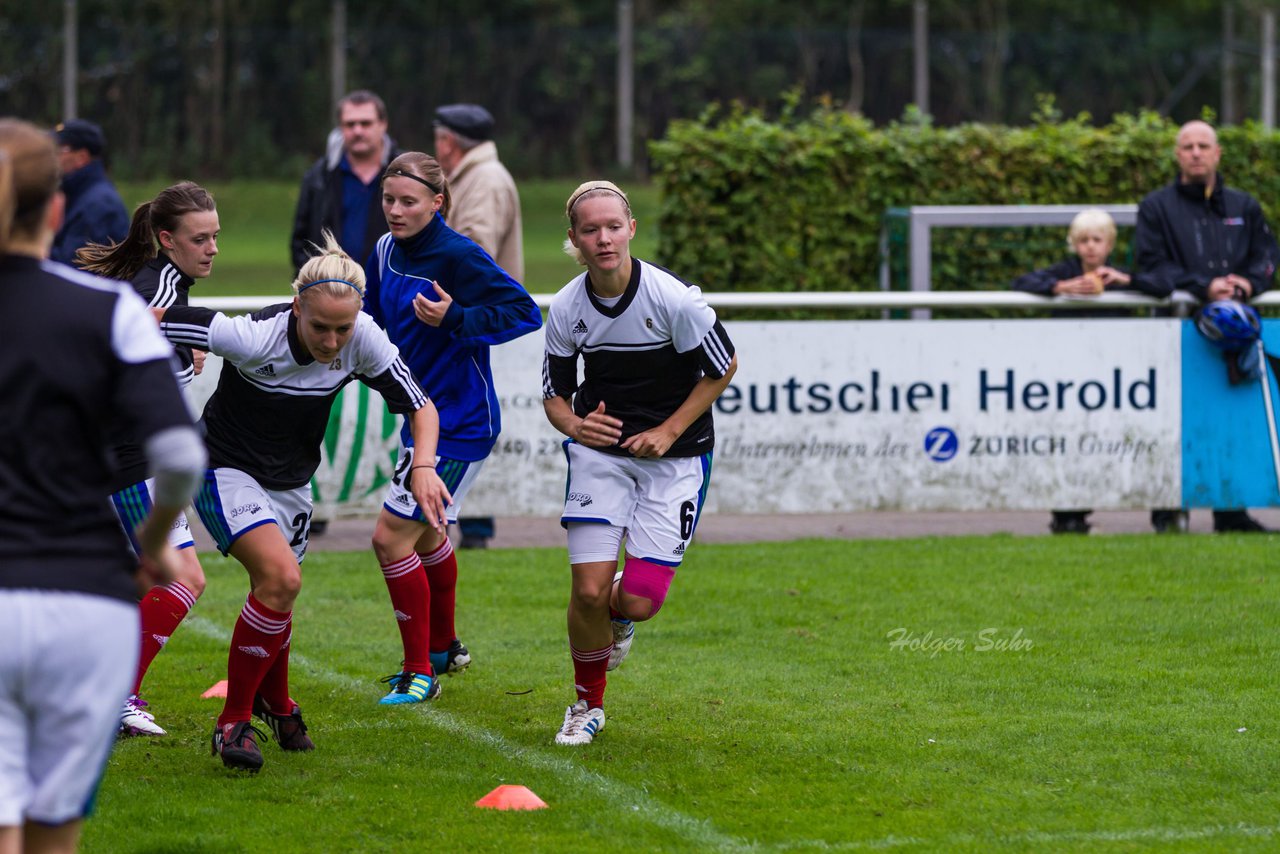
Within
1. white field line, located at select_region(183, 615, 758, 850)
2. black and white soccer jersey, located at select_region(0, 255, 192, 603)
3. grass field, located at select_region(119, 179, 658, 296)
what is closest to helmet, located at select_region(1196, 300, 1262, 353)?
white field line, located at select_region(183, 615, 758, 850)

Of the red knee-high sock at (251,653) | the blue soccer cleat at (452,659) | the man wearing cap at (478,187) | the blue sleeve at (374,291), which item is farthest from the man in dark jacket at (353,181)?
the red knee-high sock at (251,653)

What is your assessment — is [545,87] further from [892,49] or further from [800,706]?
[800,706]

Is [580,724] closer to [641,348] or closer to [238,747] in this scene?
[238,747]

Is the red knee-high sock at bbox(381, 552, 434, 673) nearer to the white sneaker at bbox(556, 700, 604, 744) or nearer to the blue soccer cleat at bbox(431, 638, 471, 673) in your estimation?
the blue soccer cleat at bbox(431, 638, 471, 673)

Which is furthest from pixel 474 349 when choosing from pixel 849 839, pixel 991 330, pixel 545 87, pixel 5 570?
pixel 545 87

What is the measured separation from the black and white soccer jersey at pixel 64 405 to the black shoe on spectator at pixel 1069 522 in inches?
304

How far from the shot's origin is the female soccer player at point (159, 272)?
5.62m

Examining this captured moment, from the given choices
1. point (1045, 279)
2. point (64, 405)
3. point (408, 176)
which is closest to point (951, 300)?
point (1045, 279)

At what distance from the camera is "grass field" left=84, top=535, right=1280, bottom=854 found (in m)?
4.78

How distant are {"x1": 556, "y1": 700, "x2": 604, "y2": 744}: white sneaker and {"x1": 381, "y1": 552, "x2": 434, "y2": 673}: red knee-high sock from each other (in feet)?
2.98

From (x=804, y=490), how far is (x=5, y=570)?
23.8 ft

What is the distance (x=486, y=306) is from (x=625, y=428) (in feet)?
3.50

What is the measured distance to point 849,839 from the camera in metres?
4.63

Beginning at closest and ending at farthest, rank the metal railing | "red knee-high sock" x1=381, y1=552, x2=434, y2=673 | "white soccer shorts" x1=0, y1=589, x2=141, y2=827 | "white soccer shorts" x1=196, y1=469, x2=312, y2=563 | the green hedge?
"white soccer shorts" x1=0, y1=589, x2=141, y2=827
"white soccer shorts" x1=196, y1=469, x2=312, y2=563
"red knee-high sock" x1=381, y1=552, x2=434, y2=673
the metal railing
the green hedge
